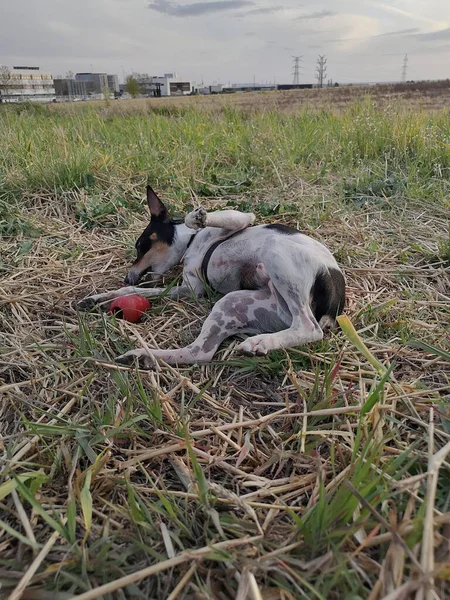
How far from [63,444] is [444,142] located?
486cm

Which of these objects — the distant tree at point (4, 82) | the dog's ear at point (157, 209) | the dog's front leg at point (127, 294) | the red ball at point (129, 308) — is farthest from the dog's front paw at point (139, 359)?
the distant tree at point (4, 82)

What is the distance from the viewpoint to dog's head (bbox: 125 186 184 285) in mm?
2918

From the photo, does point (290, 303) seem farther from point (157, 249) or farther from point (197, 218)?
point (157, 249)

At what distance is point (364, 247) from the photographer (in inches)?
125

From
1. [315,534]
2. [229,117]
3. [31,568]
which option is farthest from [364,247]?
[229,117]

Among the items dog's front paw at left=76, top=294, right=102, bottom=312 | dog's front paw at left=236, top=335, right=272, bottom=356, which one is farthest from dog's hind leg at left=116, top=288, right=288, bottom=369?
dog's front paw at left=76, top=294, right=102, bottom=312

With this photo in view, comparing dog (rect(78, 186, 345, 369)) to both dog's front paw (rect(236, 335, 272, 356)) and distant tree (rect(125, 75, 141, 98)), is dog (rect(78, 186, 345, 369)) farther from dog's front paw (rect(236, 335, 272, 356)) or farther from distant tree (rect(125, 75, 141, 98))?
distant tree (rect(125, 75, 141, 98))

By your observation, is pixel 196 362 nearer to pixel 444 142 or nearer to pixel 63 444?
pixel 63 444

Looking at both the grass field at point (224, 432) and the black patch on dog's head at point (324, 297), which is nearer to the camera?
the grass field at point (224, 432)

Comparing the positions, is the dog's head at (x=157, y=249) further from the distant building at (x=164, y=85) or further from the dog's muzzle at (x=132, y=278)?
the distant building at (x=164, y=85)

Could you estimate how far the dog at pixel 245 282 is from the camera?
6.87ft

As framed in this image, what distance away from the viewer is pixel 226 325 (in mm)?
2229

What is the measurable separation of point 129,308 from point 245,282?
2.20 ft

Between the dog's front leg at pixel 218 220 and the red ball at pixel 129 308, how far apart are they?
1.74 feet
